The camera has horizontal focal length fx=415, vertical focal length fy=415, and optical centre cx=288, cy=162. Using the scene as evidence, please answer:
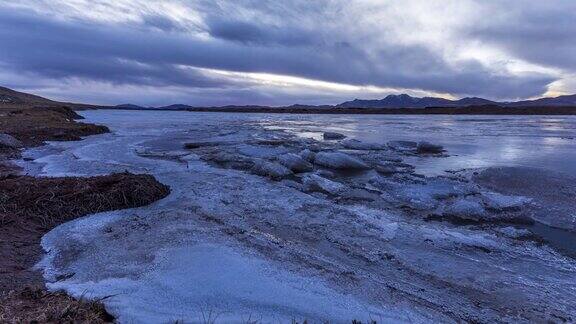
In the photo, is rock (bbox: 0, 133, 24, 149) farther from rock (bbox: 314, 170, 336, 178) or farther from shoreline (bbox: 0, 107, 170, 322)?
rock (bbox: 314, 170, 336, 178)

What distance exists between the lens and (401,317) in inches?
169

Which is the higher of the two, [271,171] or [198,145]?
[271,171]

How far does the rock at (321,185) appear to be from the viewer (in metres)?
10.1

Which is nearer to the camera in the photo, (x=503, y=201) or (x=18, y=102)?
(x=503, y=201)

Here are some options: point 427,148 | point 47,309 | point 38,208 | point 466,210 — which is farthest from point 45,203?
point 427,148

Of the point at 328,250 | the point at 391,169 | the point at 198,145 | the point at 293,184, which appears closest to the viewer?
the point at 328,250

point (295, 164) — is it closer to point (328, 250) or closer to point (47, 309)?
point (328, 250)

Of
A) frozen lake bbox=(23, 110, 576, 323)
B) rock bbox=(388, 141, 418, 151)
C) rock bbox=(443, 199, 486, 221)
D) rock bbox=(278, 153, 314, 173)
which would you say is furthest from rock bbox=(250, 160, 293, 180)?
rock bbox=(388, 141, 418, 151)

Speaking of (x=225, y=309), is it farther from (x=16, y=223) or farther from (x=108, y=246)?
(x=16, y=223)

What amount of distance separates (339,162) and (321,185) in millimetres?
3249

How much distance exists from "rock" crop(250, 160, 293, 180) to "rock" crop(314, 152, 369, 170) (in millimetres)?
1991

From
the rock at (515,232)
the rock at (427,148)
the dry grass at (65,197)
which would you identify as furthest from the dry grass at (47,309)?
the rock at (427,148)

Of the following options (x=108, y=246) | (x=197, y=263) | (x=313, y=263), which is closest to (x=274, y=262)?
(x=313, y=263)

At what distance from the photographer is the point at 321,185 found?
34.3 feet
